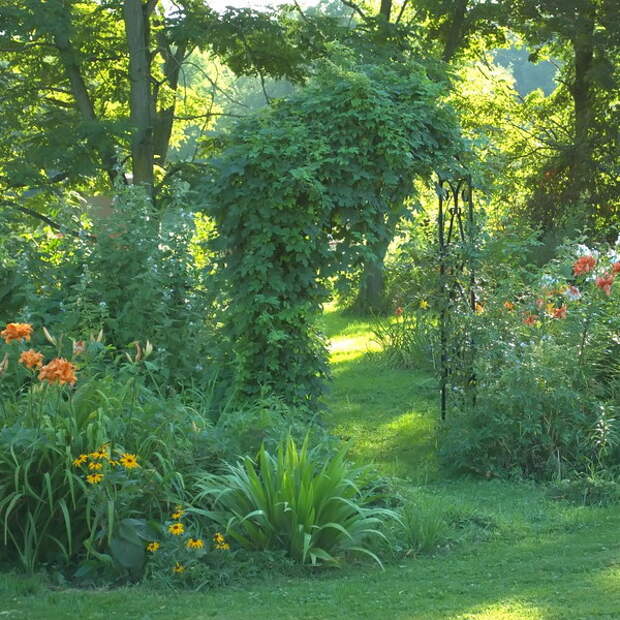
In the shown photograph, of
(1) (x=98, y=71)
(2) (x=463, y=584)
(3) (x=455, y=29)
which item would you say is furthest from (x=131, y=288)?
(3) (x=455, y=29)

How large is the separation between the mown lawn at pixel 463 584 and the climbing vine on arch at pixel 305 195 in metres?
1.72

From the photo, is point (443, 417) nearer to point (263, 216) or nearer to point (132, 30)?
point (263, 216)

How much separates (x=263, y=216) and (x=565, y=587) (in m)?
3.75

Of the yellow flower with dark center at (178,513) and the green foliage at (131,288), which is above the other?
the green foliage at (131,288)

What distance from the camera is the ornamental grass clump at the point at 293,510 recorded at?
4.77 meters

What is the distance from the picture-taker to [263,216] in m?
7.27

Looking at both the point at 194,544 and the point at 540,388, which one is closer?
the point at 194,544

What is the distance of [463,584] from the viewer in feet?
14.8

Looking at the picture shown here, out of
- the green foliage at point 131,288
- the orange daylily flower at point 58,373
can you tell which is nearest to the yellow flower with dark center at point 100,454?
the orange daylily flower at point 58,373

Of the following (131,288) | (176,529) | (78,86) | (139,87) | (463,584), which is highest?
(78,86)

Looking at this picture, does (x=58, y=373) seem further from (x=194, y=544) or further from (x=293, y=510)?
(x=293, y=510)

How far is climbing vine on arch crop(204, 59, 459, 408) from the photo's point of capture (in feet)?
23.9

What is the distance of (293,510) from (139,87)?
1150 centimetres

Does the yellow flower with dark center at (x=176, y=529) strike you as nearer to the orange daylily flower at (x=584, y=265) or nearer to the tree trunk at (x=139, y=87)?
the orange daylily flower at (x=584, y=265)
